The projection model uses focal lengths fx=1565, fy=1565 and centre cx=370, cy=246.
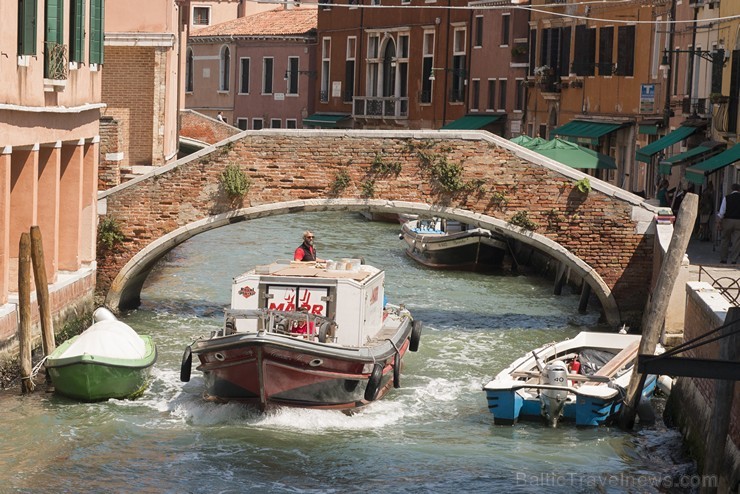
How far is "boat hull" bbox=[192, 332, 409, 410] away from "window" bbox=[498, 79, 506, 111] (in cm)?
2358

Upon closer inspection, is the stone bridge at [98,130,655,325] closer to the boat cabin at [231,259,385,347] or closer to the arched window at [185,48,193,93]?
the boat cabin at [231,259,385,347]

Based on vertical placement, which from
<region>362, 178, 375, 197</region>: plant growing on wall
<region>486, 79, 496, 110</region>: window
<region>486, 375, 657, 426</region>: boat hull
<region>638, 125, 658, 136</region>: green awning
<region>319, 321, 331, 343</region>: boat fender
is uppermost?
<region>486, 79, 496, 110</region>: window

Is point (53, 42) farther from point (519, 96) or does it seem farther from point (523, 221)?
point (519, 96)

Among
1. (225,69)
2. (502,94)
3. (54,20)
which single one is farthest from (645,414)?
(225,69)

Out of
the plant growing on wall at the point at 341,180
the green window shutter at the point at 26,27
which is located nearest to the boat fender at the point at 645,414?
the plant growing on wall at the point at 341,180

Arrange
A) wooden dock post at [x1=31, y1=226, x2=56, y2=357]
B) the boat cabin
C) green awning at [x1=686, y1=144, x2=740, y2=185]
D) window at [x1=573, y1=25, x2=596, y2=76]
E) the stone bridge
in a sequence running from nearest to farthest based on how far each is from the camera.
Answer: the boat cabin → wooden dock post at [x1=31, y1=226, x2=56, y2=357] → the stone bridge → green awning at [x1=686, y1=144, x2=740, y2=185] → window at [x1=573, y1=25, x2=596, y2=76]

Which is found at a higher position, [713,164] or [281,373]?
[713,164]

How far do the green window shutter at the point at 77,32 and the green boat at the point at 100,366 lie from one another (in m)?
3.66

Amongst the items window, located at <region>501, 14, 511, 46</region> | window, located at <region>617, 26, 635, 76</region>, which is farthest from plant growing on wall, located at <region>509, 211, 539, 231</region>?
window, located at <region>501, 14, 511, 46</region>

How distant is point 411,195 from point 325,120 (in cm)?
2420

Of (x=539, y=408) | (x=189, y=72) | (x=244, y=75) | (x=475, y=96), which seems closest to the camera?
(x=539, y=408)

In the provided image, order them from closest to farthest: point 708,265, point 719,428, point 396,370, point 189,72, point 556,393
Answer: point 719,428
point 556,393
point 396,370
point 708,265
point 189,72

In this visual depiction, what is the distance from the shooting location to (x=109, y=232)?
2077 centimetres

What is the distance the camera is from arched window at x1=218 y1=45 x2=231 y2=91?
167ft
